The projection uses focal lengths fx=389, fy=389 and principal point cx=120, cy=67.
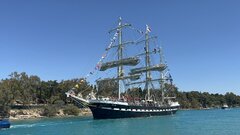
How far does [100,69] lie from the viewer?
394 ft

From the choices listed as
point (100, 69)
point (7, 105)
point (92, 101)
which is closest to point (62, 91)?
point (7, 105)

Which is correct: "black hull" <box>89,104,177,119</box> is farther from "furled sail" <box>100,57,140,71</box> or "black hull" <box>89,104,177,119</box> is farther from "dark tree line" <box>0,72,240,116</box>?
"furled sail" <box>100,57,140,71</box>

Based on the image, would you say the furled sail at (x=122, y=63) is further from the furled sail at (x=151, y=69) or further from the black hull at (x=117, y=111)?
the furled sail at (x=151, y=69)

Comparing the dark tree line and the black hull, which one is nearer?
the black hull

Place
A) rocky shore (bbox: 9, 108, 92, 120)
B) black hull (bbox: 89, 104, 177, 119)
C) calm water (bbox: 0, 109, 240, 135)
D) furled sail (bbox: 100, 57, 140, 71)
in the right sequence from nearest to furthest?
calm water (bbox: 0, 109, 240, 135), black hull (bbox: 89, 104, 177, 119), furled sail (bbox: 100, 57, 140, 71), rocky shore (bbox: 9, 108, 92, 120)

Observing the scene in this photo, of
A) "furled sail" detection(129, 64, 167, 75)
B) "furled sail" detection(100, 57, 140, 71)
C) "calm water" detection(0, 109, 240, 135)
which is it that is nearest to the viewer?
"calm water" detection(0, 109, 240, 135)

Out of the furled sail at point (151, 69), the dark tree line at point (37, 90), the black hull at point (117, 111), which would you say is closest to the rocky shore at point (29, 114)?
the dark tree line at point (37, 90)

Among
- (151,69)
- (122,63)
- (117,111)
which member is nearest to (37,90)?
(151,69)

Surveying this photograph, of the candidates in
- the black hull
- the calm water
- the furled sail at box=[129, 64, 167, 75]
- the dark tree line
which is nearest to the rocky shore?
the dark tree line

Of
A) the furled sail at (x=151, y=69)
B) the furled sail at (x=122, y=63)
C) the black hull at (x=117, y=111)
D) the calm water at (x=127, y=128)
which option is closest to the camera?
the calm water at (x=127, y=128)

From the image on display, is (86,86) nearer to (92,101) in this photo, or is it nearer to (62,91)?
(62,91)

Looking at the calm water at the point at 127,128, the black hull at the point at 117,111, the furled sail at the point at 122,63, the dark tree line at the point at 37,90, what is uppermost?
the furled sail at the point at 122,63

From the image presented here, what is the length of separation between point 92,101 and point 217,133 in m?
47.4

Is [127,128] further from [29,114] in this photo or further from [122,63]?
[29,114]
